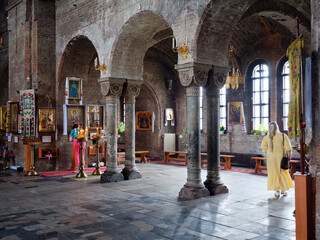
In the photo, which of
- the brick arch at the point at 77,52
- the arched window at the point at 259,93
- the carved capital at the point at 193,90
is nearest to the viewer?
the carved capital at the point at 193,90

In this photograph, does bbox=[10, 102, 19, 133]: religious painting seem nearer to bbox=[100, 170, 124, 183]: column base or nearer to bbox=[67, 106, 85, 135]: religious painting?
bbox=[67, 106, 85, 135]: religious painting

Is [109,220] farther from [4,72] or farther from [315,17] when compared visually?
[4,72]

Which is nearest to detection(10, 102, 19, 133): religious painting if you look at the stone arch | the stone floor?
the stone arch

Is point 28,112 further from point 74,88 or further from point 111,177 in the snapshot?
point 111,177

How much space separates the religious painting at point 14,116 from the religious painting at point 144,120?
657cm

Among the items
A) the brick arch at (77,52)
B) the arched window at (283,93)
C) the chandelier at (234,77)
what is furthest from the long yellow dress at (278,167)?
the brick arch at (77,52)

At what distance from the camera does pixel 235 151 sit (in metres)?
14.8

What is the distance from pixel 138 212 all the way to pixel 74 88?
771 centimetres

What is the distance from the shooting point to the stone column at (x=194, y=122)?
7.81 metres

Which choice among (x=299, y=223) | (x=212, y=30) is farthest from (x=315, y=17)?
(x=212, y=30)

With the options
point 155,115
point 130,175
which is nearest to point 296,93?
point 130,175

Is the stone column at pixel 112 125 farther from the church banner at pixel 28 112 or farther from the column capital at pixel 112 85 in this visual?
the church banner at pixel 28 112

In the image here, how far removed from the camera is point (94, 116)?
1348 cm

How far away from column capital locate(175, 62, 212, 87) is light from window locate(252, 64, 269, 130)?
6904 millimetres
